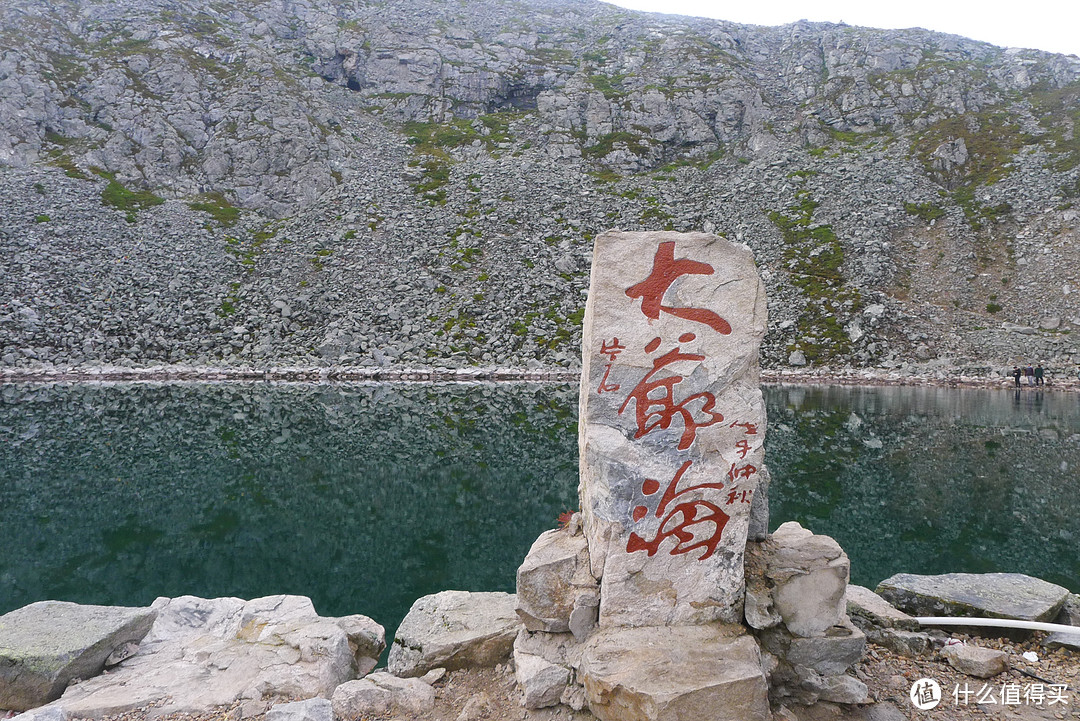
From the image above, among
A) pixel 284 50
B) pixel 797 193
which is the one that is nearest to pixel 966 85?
pixel 797 193

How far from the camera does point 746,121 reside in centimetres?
6969

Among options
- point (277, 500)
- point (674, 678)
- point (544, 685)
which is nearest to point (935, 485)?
point (674, 678)

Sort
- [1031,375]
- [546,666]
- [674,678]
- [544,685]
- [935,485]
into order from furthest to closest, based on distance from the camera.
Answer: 1. [1031,375]
2. [935,485]
3. [546,666]
4. [544,685]
5. [674,678]

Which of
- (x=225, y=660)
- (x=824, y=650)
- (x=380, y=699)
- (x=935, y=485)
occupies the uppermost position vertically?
(x=824, y=650)

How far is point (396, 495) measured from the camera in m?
12.8

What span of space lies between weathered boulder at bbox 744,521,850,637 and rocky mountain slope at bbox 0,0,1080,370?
115 feet

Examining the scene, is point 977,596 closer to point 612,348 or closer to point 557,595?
point 557,595

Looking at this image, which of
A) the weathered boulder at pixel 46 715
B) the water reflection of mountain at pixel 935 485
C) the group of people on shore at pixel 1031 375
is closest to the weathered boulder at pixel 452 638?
the weathered boulder at pixel 46 715

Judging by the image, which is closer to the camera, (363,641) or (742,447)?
(742,447)

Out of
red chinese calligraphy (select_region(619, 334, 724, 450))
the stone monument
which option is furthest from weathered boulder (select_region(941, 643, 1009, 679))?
red chinese calligraphy (select_region(619, 334, 724, 450))

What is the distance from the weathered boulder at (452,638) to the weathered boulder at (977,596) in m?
4.16

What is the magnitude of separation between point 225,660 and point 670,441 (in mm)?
4514

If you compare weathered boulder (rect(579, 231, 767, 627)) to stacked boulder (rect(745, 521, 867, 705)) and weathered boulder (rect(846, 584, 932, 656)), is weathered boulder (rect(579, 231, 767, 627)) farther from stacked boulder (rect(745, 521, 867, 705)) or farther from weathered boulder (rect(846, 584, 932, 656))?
weathered boulder (rect(846, 584, 932, 656))

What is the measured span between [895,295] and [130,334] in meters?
52.3
